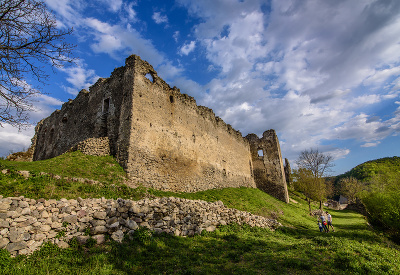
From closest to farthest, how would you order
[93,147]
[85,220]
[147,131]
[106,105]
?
[85,220] → [93,147] → [147,131] → [106,105]

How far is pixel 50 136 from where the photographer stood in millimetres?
22922

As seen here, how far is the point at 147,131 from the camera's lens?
1359cm

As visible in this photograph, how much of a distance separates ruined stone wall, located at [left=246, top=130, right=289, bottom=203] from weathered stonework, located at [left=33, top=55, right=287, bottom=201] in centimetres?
706

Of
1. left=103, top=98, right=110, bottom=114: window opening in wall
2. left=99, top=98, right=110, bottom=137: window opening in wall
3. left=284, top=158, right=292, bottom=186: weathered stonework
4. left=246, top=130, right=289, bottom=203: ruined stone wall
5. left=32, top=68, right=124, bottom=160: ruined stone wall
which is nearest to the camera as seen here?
left=32, top=68, right=124, bottom=160: ruined stone wall

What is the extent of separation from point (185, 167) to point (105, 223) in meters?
9.70

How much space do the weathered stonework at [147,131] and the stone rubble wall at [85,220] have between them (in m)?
3.88

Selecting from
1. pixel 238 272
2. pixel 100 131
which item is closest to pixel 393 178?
pixel 238 272

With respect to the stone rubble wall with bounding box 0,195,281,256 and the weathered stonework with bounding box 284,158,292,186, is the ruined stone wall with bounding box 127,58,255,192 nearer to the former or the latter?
the stone rubble wall with bounding box 0,195,281,256

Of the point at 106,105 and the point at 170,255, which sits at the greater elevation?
the point at 106,105

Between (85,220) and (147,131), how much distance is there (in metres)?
7.92

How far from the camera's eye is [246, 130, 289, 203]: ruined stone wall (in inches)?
1093

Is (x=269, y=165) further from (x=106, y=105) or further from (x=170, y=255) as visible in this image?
(x=170, y=255)

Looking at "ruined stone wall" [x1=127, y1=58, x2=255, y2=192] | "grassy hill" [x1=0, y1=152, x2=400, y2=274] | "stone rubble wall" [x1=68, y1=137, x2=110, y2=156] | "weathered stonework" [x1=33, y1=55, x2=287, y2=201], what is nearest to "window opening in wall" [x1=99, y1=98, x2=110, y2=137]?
"weathered stonework" [x1=33, y1=55, x2=287, y2=201]

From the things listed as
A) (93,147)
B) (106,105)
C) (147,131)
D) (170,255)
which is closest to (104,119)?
(106,105)
